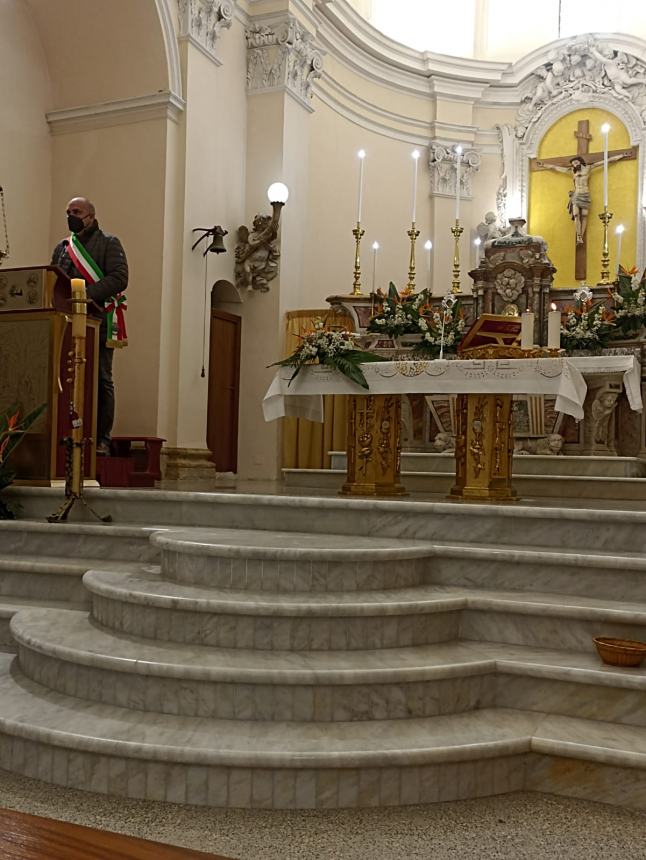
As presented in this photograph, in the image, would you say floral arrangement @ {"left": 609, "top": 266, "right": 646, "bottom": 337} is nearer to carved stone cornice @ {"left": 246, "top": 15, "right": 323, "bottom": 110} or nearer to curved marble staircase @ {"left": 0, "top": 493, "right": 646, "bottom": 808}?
curved marble staircase @ {"left": 0, "top": 493, "right": 646, "bottom": 808}

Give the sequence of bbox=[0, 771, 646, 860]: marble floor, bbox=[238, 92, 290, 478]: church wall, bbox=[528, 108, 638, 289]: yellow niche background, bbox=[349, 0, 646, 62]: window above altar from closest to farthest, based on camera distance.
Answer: bbox=[0, 771, 646, 860]: marble floor → bbox=[238, 92, 290, 478]: church wall → bbox=[528, 108, 638, 289]: yellow niche background → bbox=[349, 0, 646, 62]: window above altar

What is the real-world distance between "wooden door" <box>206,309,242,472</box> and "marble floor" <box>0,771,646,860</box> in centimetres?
678

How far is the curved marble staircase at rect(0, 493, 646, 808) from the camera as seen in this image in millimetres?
2922

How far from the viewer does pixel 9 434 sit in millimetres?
5180

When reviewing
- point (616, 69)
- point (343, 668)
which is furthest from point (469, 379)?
point (616, 69)

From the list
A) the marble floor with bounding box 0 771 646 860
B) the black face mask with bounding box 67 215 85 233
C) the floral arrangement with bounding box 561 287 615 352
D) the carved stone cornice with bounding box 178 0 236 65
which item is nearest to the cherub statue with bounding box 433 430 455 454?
the floral arrangement with bounding box 561 287 615 352

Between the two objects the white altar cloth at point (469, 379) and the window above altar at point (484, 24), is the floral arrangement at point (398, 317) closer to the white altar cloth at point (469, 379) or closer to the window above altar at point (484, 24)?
the white altar cloth at point (469, 379)

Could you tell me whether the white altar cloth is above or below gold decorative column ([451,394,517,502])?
above

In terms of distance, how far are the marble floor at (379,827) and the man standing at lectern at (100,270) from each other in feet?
11.4

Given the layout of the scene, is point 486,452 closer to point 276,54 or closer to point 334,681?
point 334,681

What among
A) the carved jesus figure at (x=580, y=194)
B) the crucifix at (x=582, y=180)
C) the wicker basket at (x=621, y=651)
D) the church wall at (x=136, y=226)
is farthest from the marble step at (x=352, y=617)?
the carved jesus figure at (x=580, y=194)

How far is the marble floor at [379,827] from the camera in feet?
8.52

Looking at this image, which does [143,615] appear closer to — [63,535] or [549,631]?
[63,535]

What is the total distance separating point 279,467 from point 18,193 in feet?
12.7
